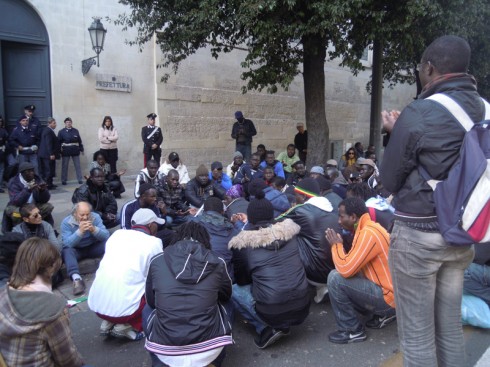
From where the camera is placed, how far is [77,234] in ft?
16.0

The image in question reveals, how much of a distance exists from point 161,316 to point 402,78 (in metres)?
14.7

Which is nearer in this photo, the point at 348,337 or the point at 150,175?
the point at 348,337

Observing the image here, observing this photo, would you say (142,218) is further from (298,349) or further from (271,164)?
(271,164)

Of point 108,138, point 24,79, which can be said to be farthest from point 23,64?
point 108,138

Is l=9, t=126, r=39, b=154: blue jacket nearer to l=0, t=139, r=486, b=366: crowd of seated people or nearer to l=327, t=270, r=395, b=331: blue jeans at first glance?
l=0, t=139, r=486, b=366: crowd of seated people

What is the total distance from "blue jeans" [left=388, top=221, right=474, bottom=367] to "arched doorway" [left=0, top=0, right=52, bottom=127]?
31.9 ft

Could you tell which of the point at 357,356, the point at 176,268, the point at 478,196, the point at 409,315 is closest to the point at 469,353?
the point at 357,356

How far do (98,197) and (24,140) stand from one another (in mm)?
3884

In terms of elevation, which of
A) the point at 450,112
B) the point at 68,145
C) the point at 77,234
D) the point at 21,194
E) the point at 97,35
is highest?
the point at 97,35

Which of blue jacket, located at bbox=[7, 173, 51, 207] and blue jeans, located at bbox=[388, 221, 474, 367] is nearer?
blue jeans, located at bbox=[388, 221, 474, 367]

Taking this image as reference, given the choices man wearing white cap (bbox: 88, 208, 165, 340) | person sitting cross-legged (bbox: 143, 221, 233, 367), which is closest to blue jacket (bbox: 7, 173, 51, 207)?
man wearing white cap (bbox: 88, 208, 165, 340)

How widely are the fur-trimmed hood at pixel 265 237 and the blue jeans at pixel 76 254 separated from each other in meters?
2.29

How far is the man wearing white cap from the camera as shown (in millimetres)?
3451

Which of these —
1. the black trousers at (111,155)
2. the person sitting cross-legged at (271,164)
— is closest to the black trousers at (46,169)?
the black trousers at (111,155)
